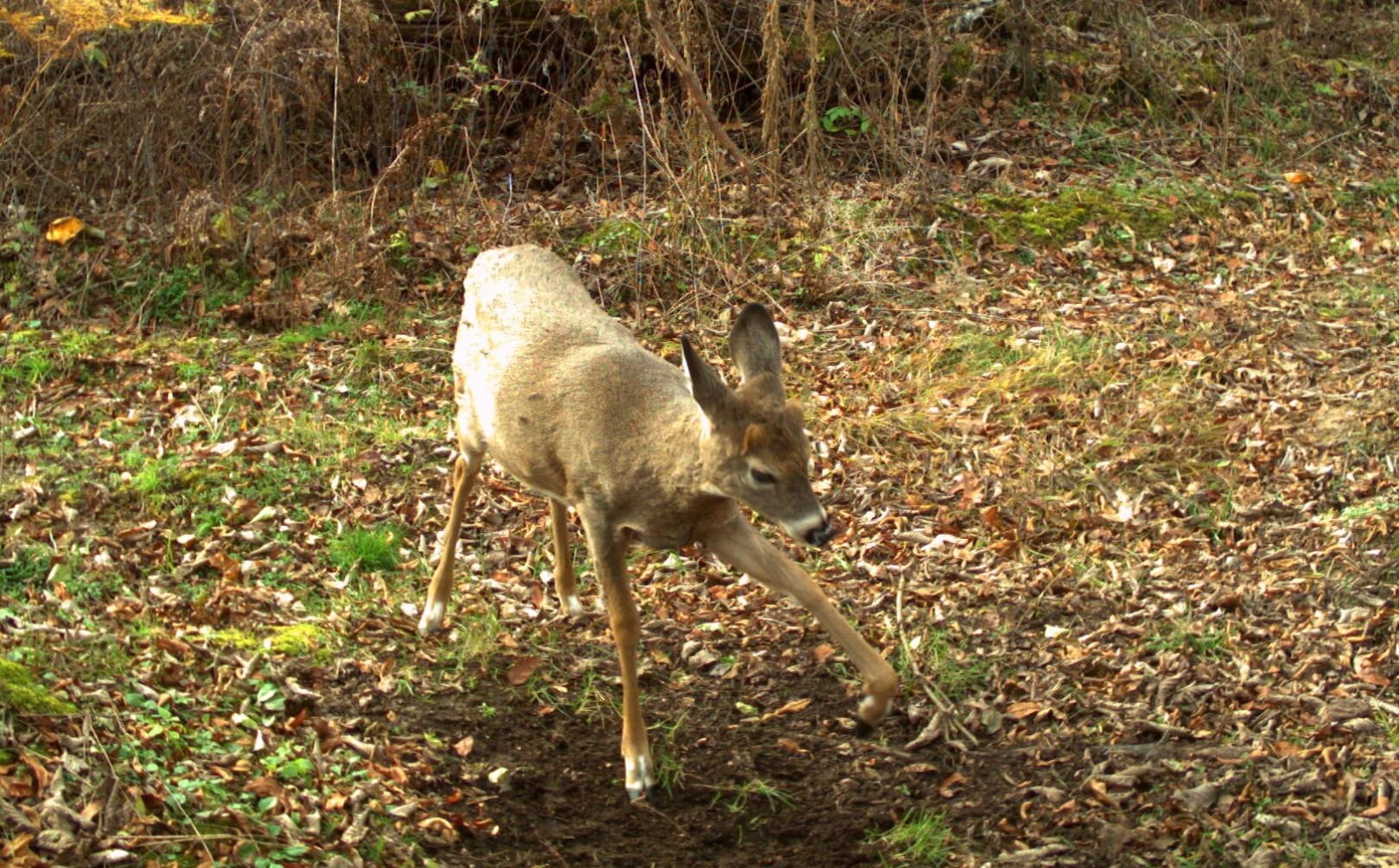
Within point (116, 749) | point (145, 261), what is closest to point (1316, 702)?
point (116, 749)

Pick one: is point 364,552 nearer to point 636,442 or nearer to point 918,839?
point 636,442

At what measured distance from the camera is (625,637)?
18.7 feet

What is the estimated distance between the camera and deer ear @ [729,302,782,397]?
540cm

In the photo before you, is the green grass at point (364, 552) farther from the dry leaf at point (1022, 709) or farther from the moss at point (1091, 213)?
the moss at point (1091, 213)

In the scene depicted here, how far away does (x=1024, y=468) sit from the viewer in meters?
7.93

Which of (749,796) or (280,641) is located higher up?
(280,641)

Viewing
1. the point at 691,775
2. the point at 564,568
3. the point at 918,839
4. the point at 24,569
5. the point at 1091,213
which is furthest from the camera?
the point at 1091,213

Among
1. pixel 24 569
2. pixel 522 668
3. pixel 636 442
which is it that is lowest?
pixel 522 668

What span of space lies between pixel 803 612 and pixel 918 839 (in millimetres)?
1810

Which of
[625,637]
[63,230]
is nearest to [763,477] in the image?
[625,637]

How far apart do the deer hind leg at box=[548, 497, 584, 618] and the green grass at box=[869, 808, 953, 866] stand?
2.05 metres

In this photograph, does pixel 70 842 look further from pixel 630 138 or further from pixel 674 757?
pixel 630 138

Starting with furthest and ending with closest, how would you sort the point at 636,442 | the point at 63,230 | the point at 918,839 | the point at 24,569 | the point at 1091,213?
the point at 1091,213
the point at 63,230
the point at 24,569
the point at 636,442
the point at 918,839

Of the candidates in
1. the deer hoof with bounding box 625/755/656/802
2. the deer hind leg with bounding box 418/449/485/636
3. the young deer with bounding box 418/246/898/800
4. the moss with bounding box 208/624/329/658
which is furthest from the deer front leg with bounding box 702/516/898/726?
the moss with bounding box 208/624/329/658
